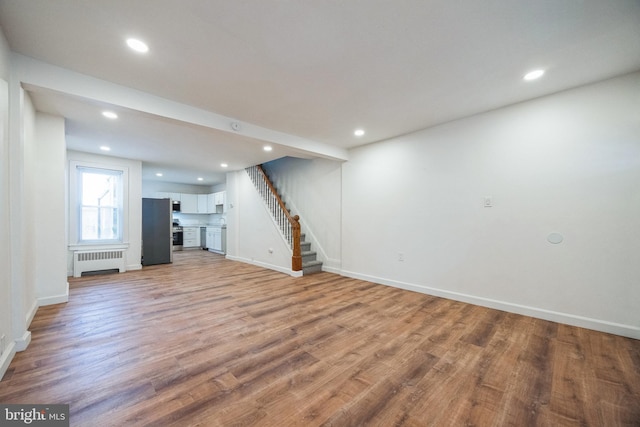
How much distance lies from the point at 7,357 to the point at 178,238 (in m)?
7.73

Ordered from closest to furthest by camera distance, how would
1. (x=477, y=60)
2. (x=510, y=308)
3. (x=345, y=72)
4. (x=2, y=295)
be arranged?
(x=2, y=295) < (x=477, y=60) < (x=345, y=72) < (x=510, y=308)

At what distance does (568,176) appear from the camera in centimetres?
278

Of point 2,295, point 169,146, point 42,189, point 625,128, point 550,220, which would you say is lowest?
point 2,295

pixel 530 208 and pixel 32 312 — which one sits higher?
pixel 530 208

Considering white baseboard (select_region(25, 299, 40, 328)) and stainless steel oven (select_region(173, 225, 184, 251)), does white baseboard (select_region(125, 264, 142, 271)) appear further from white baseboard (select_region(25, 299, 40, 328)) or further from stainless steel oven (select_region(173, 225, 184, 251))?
stainless steel oven (select_region(173, 225, 184, 251))

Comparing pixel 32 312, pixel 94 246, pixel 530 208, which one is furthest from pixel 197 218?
pixel 530 208

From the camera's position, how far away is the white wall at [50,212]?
11.0ft

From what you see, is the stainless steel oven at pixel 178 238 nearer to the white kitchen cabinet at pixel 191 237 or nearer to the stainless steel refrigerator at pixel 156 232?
the white kitchen cabinet at pixel 191 237

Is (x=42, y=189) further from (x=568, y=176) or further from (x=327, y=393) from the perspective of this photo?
(x=568, y=176)

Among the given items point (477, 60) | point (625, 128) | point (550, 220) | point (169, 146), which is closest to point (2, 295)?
point (169, 146)

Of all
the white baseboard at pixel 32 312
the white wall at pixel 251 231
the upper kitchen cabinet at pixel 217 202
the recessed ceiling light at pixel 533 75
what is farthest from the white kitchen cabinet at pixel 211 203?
the recessed ceiling light at pixel 533 75

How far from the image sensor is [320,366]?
1.99 meters

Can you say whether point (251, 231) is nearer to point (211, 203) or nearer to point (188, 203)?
point (211, 203)

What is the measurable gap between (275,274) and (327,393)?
3.72 metres
